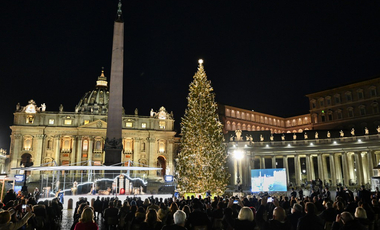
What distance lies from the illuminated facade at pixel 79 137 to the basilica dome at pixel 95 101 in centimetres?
1415

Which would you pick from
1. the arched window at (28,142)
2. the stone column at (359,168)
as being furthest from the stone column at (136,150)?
the stone column at (359,168)

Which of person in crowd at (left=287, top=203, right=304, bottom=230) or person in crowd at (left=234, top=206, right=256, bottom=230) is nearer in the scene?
person in crowd at (left=234, top=206, right=256, bottom=230)

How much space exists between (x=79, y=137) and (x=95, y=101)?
22475 millimetres

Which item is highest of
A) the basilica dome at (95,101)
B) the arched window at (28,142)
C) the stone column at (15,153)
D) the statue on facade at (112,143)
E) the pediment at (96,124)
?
the basilica dome at (95,101)

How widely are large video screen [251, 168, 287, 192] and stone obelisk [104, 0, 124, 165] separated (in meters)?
12.4

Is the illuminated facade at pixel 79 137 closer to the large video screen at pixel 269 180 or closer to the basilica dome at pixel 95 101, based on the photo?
the basilica dome at pixel 95 101

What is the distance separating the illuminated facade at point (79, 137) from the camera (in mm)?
81125

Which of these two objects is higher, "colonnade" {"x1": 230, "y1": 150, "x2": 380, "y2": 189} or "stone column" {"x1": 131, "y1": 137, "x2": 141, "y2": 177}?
"stone column" {"x1": 131, "y1": 137, "x2": 141, "y2": 177}

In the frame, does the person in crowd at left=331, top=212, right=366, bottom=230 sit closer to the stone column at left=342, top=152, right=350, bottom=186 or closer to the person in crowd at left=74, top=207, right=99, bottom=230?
the person in crowd at left=74, top=207, right=99, bottom=230

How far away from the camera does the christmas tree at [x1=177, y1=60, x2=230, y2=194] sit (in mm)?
25281

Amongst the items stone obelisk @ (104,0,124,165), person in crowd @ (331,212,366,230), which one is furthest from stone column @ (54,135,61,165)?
person in crowd @ (331,212,366,230)

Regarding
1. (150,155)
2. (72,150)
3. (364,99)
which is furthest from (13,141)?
(364,99)

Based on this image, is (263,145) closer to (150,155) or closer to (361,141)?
(361,141)

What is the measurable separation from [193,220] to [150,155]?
7990cm
